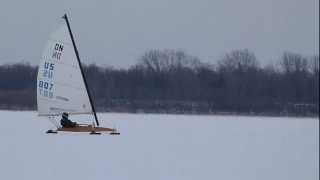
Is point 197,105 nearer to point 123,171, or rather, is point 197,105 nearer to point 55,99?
point 55,99

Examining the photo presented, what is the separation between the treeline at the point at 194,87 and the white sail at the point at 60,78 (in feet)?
55.0

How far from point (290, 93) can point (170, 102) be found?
31.1 ft

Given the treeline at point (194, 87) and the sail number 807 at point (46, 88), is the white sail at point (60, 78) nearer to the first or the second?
the sail number 807 at point (46, 88)

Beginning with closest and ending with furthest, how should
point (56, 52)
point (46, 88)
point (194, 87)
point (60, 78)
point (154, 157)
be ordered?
point (154, 157), point (56, 52), point (60, 78), point (46, 88), point (194, 87)

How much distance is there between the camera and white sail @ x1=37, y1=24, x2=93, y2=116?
2541 cm

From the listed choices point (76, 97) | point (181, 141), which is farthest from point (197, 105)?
point (181, 141)

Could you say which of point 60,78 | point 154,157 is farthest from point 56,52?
point 154,157

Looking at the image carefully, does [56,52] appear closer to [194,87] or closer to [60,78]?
[60,78]

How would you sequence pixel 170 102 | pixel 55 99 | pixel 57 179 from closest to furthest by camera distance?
1. pixel 57 179
2. pixel 55 99
3. pixel 170 102

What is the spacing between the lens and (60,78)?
2545 cm

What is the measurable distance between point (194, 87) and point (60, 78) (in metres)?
41.6

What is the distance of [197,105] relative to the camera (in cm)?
5722

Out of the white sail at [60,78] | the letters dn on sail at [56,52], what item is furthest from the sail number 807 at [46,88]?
the letters dn on sail at [56,52]

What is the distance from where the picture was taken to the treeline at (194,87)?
4800 centimetres
